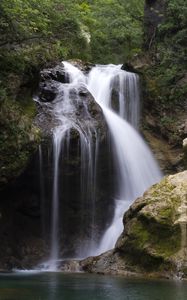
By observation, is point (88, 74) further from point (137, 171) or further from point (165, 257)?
point (165, 257)

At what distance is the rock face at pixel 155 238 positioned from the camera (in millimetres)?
17203

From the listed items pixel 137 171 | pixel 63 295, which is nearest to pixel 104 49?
pixel 137 171

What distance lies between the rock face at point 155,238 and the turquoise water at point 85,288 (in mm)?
1291

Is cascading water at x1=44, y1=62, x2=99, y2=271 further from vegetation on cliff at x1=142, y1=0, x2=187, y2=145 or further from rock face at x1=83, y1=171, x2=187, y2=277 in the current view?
vegetation on cliff at x1=142, y1=0, x2=187, y2=145

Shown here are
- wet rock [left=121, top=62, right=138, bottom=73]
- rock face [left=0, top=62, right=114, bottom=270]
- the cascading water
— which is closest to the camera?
rock face [left=0, top=62, right=114, bottom=270]

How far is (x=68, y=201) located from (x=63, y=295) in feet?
32.7

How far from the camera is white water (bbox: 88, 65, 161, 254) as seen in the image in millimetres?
23250

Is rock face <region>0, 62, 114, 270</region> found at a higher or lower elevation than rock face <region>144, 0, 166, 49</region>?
lower

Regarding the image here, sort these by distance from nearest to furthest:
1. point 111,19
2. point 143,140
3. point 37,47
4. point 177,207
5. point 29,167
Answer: point 177,207
point 29,167
point 37,47
point 143,140
point 111,19

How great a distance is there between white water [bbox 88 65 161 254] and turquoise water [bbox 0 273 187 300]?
216 inches

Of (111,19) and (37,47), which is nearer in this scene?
(37,47)

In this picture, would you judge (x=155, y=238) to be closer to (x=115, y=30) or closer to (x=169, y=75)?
(x=169, y=75)

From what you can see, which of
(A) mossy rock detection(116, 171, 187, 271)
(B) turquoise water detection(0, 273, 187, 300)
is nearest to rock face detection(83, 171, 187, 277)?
A: (A) mossy rock detection(116, 171, 187, 271)

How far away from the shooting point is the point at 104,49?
39.5m
